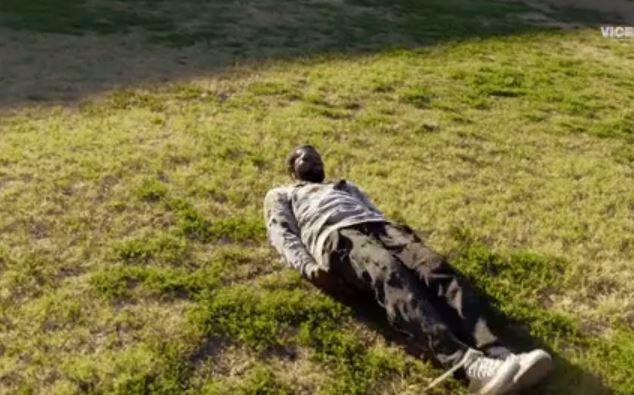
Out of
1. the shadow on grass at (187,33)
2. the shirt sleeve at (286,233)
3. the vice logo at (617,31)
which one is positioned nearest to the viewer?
the shirt sleeve at (286,233)

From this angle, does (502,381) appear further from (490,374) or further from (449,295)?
(449,295)

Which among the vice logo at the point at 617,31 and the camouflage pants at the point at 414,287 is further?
the vice logo at the point at 617,31

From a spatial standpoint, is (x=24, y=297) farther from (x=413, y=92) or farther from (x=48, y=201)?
(x=413, y=92)

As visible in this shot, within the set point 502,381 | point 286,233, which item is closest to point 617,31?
point 286,233

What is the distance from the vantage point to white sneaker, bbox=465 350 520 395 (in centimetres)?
395

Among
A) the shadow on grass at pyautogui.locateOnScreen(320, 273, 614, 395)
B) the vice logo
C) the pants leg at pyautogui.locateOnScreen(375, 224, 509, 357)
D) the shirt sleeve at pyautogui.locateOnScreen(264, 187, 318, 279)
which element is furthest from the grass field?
the vice logo

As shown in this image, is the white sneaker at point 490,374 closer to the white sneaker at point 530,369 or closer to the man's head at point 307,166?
the white sneaker at point 530,369

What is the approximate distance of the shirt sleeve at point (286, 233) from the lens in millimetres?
4957

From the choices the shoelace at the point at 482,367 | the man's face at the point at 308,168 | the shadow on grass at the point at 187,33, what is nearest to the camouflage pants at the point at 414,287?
the shoelace at the point at 482,367

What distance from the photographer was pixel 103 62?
352 inches

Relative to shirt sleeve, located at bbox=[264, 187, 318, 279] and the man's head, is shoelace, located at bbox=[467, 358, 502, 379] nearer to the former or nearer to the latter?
shirt sleeve, located at bbox=[264, 187, 318, 279]

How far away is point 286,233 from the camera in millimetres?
5199

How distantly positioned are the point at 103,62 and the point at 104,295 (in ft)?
15.4

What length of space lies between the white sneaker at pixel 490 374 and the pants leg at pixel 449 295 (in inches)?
3.9
